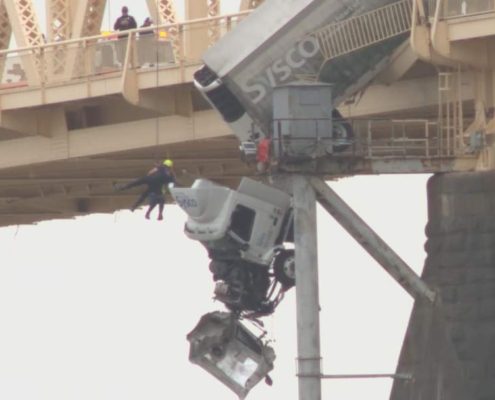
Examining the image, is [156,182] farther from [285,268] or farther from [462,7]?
[462,7]

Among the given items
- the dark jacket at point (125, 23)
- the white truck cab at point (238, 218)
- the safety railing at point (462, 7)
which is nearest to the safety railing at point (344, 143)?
the white truck cab at point (238, 218)

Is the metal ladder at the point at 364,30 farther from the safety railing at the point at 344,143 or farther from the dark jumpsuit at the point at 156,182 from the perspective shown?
the dark jumpsuit at the point at 156,182

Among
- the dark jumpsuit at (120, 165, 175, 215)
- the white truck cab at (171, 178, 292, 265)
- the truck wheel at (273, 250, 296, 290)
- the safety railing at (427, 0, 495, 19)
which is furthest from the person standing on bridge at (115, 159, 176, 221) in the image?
the safety railing at (427, 0, 495, 19)

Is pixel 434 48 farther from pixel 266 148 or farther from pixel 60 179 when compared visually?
pixel 60 179

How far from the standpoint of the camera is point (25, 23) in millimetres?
89750

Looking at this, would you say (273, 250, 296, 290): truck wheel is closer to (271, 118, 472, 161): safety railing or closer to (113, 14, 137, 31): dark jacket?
(271, 118, 472, 161): safety railing

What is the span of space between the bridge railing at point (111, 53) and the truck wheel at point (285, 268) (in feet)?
15.6

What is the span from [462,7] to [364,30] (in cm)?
214

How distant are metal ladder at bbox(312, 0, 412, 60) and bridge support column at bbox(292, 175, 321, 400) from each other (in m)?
2.34

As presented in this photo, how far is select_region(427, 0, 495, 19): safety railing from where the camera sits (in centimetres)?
7612

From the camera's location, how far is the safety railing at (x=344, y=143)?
77.1 m

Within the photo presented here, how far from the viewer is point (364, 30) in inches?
3076

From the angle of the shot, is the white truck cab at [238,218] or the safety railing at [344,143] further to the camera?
the white truck cab at [238,218]

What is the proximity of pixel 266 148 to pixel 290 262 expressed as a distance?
3.25 meters
